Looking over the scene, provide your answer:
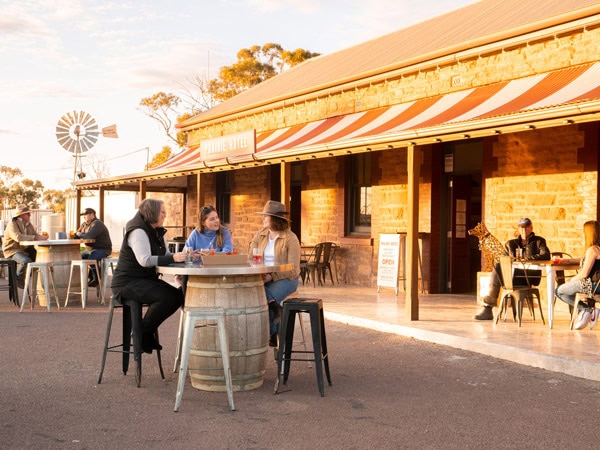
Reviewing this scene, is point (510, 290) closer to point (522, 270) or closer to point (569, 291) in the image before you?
point (569, 291)

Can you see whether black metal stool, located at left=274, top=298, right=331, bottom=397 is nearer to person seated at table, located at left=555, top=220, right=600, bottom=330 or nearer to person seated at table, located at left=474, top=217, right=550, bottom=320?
person seated at table, located at left=555, top=220, right=600, bottom=330

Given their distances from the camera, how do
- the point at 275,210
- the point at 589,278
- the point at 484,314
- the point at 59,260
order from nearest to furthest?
the point at 275,210
the point at 589,278
the point at 484,314
the point at 59,260

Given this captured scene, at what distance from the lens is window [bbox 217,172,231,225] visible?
1966 centimetres

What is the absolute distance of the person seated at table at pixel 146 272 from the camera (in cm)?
606

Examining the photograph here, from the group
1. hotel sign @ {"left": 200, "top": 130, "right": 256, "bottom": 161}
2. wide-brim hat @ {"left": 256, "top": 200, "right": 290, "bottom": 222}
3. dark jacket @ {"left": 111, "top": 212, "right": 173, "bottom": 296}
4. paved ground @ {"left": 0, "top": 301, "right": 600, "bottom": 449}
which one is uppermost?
hotel sign @ {"left": 200, "top": 130, "right": 256, "bottom": 161}

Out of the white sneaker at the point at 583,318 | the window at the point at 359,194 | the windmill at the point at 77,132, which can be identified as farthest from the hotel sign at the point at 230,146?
the windmill at the point at 77,132

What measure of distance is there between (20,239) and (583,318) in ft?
28.3

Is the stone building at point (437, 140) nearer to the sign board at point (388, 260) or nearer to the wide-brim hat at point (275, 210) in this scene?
the sign board at point (388, 260)

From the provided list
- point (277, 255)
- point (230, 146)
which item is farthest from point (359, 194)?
point (277, 255)

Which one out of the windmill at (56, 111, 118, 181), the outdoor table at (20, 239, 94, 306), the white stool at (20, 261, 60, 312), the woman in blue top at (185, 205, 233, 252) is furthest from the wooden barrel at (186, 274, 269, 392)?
the windmill at (56, 111, 118, 181)

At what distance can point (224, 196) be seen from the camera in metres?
19.8

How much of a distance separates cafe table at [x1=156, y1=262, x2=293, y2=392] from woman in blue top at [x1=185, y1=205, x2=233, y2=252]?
4.96 ft

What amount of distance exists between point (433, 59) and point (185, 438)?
9127 millimetres

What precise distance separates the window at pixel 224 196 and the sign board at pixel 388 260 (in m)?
7.50
